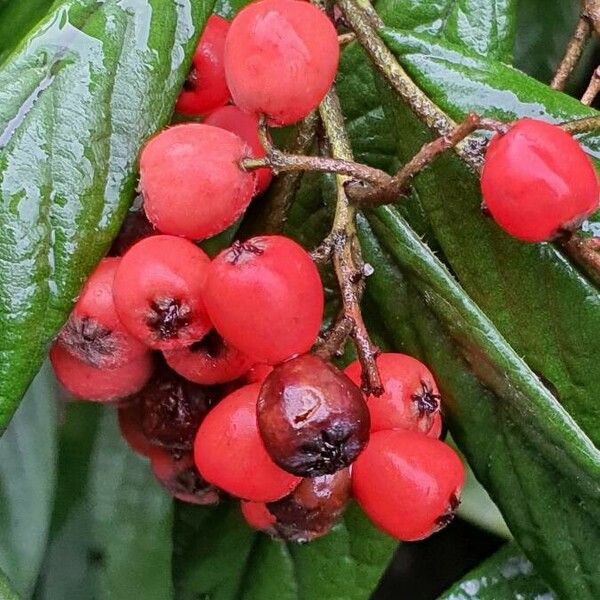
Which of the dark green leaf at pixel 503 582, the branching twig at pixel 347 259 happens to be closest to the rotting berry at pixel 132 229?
the branching twig at pixel 347 259

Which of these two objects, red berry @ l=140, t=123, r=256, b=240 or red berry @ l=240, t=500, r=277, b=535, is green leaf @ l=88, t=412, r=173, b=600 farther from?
red berry @ l=140, t=123, r=256, b=240

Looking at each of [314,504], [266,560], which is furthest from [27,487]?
[314,504]

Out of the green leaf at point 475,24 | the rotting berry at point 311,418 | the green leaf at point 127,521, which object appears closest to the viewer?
the rotting berry at point 311,418

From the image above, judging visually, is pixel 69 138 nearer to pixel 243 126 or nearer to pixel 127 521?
pixel 243 126

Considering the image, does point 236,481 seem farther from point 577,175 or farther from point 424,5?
point 424,5

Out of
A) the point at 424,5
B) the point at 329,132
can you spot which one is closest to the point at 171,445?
the point at 329,132

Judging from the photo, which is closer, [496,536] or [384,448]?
[384,448]

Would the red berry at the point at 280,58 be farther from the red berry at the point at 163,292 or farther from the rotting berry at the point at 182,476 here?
the rotting berry at the point at 182,476
